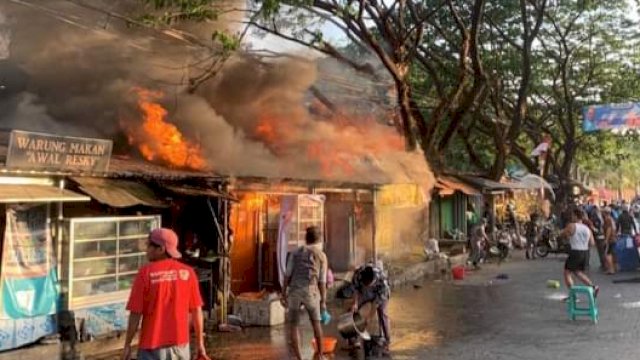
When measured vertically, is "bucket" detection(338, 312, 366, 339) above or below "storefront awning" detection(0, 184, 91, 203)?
below

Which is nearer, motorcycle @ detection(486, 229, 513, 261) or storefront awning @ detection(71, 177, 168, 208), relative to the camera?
storefront awning @ detection(71, 177, 168, 208)

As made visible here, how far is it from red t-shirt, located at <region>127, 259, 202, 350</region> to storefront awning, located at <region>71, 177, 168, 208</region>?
4.03 metres

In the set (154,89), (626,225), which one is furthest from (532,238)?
(154,89)

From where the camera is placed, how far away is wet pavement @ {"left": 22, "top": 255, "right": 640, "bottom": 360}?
823 centimetres

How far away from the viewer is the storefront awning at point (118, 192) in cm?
840

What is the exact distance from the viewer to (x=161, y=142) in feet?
41.5

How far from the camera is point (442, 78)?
23703 mm

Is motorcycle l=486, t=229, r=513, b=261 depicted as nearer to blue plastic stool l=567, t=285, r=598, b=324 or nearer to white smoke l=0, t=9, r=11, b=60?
blue plastic stool l=567, t=285, r=598, b=324

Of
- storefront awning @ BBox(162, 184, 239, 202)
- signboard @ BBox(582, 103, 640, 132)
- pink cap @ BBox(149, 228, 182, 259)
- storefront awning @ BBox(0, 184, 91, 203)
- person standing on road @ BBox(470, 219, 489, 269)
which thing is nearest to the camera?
pink cap @ BBox(149, 228, 182, 259)

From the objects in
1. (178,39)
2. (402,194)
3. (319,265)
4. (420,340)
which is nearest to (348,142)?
(402,194)

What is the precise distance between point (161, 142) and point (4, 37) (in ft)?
13.1

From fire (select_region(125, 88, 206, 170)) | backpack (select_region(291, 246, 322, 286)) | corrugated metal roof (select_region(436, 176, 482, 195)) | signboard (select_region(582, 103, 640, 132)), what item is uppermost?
signboard (select_region(582, 103, 640, 132))

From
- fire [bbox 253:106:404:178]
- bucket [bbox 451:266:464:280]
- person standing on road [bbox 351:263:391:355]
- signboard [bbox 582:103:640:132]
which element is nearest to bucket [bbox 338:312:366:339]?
person standing on road [bbox 351:263:391:355]

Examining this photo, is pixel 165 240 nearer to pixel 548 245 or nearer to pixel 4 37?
pixel 4 37
